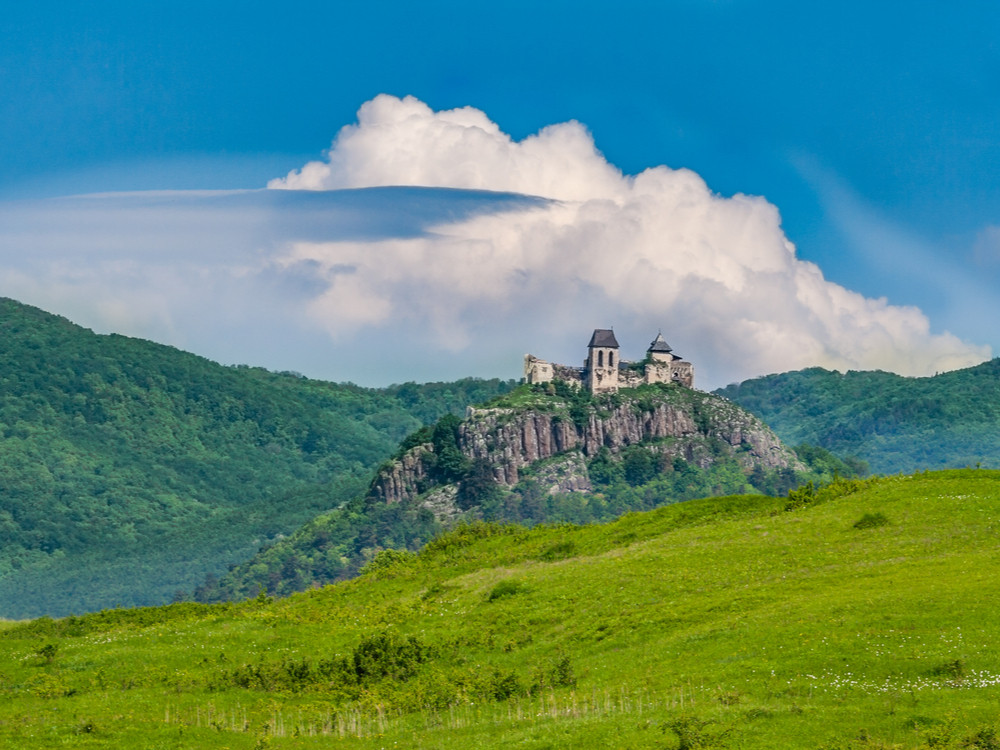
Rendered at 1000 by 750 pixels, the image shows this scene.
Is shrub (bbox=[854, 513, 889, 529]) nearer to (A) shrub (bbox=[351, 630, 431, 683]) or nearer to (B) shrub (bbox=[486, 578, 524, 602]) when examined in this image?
(B) shrub (bbox=[486, 578, 524, 602])

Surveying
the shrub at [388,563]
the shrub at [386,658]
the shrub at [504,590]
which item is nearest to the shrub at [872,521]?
the shrub at [504,590]

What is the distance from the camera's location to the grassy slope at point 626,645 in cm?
3497

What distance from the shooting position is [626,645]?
46688 mm

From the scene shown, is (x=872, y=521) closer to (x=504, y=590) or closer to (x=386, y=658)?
(x=504, y=590)

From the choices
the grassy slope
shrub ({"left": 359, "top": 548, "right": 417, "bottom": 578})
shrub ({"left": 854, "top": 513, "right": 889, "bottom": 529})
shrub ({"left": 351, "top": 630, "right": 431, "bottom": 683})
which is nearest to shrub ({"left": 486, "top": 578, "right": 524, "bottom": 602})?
the grassy slope

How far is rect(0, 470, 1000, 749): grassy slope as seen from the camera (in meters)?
35.0

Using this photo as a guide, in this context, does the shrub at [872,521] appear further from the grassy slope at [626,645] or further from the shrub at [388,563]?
the shrub at [388,563]

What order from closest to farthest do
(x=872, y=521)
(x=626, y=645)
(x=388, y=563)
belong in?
1. (x=626, y=645)
2. (x=872, y=521)
3. (x=388, y=563)

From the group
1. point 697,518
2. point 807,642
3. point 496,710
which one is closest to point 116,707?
point 496,710

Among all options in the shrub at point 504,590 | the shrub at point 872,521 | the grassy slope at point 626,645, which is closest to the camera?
the grassy slope at point 626,645

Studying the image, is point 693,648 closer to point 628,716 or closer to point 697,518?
point 628,716

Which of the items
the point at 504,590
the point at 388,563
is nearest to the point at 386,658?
the point at 504,590

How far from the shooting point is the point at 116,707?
131 ft

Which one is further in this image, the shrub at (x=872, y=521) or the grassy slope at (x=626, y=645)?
the shrub at (x=872, y=521)
